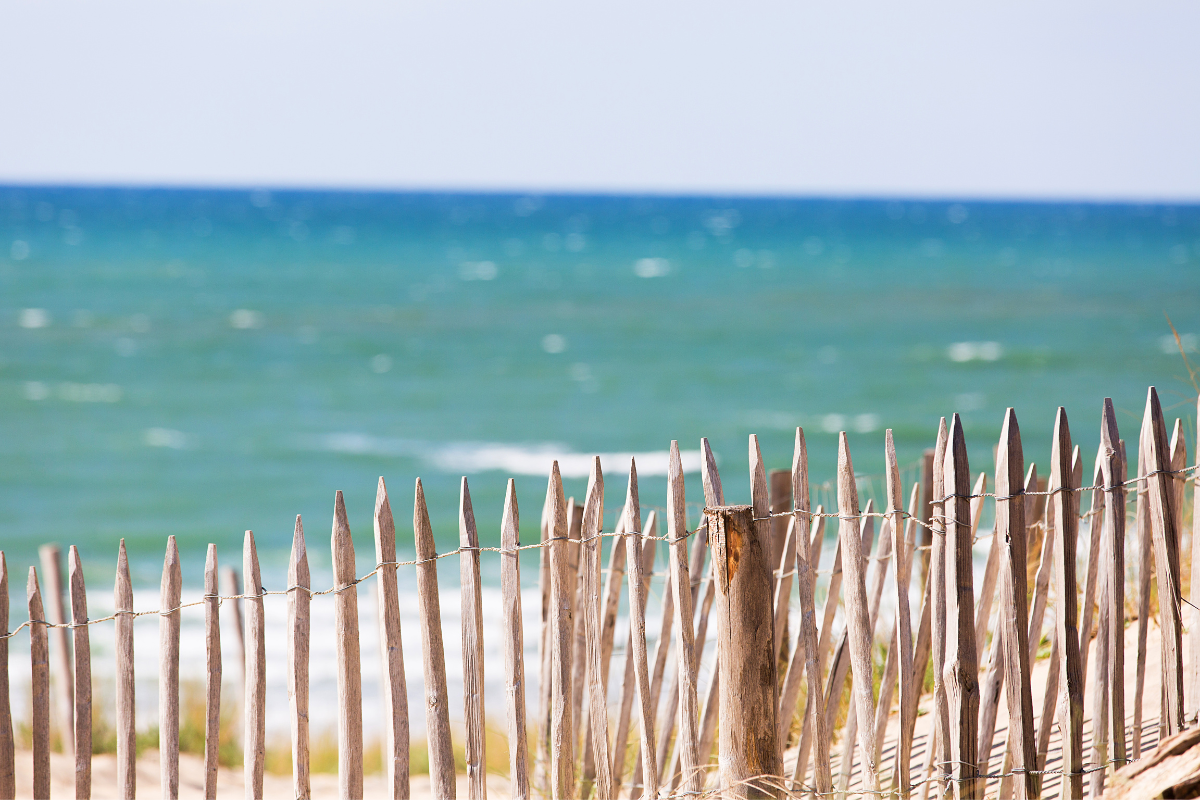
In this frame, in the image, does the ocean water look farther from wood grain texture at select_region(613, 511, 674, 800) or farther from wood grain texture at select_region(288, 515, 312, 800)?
wood grain texture at select_region(288, 515, 312, 800)

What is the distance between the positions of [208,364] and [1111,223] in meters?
85.6

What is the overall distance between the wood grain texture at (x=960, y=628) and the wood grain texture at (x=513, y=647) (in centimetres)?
102

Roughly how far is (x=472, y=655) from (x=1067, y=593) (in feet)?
4.69

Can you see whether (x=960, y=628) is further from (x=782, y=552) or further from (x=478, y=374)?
(x=478, y=374)

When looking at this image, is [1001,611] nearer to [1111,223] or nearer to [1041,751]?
[1041,751]

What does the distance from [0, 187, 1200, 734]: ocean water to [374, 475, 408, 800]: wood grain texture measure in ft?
11.1

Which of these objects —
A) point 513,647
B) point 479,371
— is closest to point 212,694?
point 513,647

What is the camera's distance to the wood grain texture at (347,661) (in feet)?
7.91

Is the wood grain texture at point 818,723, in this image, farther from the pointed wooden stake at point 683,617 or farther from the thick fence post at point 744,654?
the pointed wooden stake at point 683,617

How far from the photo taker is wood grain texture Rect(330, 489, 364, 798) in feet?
7.91

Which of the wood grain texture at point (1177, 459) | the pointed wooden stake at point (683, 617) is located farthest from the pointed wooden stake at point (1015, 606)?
the pointed wooden stake at point (683, 617)

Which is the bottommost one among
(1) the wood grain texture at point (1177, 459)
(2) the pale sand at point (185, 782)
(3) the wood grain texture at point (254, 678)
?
(2) the pale sand at point (185, 782)

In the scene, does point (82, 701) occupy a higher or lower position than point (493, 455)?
lower

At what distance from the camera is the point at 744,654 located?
2.47 meters
